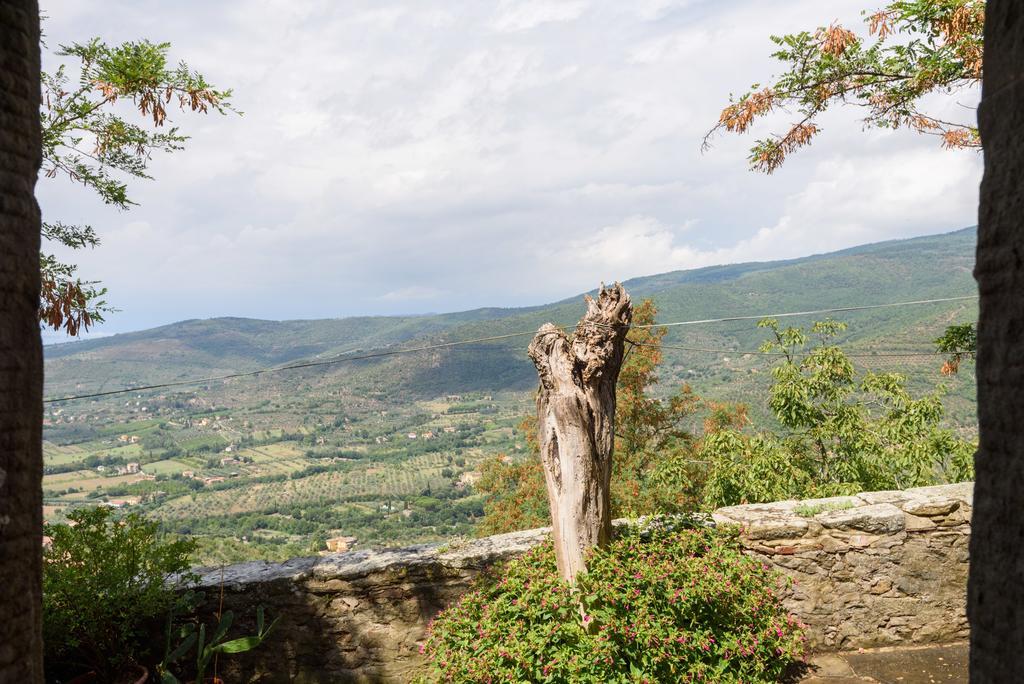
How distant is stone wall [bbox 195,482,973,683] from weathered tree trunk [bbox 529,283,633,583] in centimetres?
63

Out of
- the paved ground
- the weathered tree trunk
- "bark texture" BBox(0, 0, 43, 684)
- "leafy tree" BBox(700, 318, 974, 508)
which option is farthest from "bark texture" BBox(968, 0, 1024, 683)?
"leafy tree" BBox(700, 318, 974, 508)

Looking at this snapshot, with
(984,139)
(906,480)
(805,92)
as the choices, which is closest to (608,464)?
(984,139)

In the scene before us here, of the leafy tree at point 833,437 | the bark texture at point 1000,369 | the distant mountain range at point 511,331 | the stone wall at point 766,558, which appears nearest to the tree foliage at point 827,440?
the leafy tree at point 833,437

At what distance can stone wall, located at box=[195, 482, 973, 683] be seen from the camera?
4211mm

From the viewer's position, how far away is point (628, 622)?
11.7ft

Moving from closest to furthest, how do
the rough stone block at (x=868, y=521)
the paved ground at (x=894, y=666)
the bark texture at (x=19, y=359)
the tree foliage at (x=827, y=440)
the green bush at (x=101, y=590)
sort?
the bark texture at (x=19, y=359) → the green bush at (x=101, y=590) → the paved ground at (x=894, y=666) → the rough stone block at (x=868, y=521) → the tree foliage at (x=827, y=440)

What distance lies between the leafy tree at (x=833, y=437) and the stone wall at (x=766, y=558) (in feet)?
8.06

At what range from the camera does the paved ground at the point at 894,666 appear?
4093 mm

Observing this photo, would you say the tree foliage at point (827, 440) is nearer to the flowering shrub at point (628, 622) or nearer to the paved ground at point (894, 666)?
the paved ground at point (894, 666)

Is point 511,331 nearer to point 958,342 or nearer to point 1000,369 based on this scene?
point 958,342

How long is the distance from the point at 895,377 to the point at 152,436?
55847mm

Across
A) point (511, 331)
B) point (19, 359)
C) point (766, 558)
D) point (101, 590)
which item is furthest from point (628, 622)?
point (511, 331)

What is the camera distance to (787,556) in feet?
14.5

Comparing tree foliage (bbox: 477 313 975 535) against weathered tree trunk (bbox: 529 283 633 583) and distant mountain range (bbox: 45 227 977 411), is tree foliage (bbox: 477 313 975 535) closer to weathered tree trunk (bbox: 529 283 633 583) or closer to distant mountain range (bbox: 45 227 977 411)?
weathered tree trunk (bbox: 529 283 633 583)
